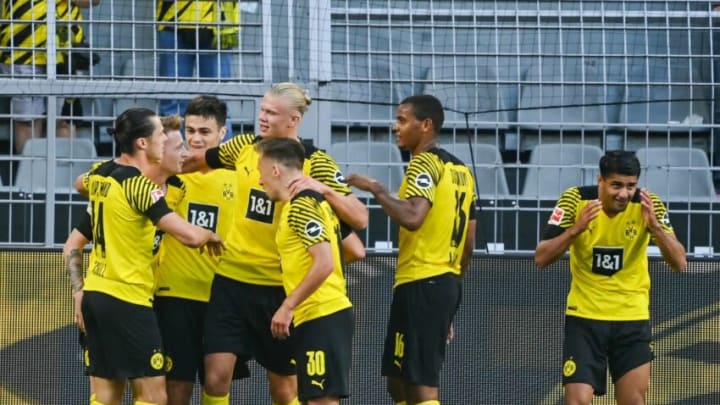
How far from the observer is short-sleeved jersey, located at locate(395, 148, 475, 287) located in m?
8.59

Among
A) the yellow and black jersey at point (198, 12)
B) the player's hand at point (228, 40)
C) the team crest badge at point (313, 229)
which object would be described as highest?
the yellow and black jersey at point (198, 12)

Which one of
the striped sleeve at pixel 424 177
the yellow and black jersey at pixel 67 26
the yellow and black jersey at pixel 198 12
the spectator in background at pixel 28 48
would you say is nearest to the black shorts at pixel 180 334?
the striped sleeve at pixel 424 177

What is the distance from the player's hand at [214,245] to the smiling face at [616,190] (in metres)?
2.39

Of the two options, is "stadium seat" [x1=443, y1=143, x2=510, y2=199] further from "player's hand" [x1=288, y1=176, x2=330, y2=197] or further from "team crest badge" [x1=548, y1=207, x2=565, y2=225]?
"player's hand" [x1=288, y1=176, x2=330, y2=197]

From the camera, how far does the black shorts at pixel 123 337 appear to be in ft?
26.5

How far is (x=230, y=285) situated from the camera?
27.8 ft

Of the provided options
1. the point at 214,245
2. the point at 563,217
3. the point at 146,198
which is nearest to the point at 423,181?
the point at 563,217

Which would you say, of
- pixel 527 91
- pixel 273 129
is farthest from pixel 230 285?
pixel 527 91

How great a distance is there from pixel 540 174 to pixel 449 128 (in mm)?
796

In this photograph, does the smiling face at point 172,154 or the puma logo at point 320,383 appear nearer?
the puma logo at point 320,383

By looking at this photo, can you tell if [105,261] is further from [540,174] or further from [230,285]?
[540,174]

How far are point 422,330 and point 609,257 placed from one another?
1.38 metres

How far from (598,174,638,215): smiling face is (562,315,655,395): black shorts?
0.73m

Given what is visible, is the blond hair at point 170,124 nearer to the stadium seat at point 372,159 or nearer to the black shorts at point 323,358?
the black shorts at point 323,358
